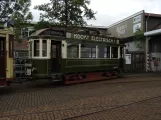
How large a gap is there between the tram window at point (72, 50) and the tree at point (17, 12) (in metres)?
5.37

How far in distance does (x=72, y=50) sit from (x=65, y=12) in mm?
5423

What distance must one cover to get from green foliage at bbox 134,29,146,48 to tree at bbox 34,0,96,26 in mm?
7641

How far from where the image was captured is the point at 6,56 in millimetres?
11406

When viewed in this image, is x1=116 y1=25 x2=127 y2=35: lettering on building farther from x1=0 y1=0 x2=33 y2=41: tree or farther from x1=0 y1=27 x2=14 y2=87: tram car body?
x1=0 y1=27 x2=14 y2=87: tram car body

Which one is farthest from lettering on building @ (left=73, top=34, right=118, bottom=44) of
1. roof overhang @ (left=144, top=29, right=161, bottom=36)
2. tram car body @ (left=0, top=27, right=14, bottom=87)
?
roof overhang @ (left=144, top=29, right=161, bottom=36)

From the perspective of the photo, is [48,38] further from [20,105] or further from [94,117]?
[94,117]

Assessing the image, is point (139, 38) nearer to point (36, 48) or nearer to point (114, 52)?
point (114, 52)

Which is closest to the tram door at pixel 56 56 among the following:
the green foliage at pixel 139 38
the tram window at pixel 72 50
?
the tram window at pixel 72 50

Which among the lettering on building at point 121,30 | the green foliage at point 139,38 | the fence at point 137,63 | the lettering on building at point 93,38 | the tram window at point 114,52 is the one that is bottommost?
the fence at point 137,63

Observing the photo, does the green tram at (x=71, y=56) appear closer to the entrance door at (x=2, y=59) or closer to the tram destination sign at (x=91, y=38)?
the tram destination sign at (x=91, y=38)

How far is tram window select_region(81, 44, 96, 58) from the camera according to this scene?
15.9 m

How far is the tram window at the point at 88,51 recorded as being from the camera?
1587 cm

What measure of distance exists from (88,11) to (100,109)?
1301 cm

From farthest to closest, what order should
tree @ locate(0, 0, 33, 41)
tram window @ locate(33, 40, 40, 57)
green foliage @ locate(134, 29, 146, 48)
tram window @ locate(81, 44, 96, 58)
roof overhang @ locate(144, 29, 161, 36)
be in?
green foliage @ locate(134, 29, 146, 48), roof overhang @ locate(144, 29, 161, 36), tree @ locate(0, 0, 33, 41), tram window @ locate(81, 44, 96, 58), tram window @ locate(33, 40, 40, 57)
